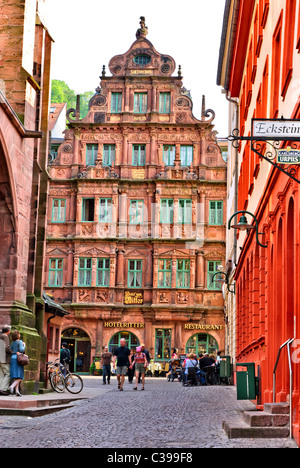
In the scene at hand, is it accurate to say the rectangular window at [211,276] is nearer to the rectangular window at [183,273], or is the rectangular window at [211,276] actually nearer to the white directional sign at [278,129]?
the rectangular window at [183,273]

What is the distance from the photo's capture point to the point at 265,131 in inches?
360

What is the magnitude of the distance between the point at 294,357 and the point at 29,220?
978 cm

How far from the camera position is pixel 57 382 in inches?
822

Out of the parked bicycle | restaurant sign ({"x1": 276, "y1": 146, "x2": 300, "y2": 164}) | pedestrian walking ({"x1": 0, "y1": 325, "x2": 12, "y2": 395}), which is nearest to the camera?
restaurant sign ({"x1": 276, "y1": 146, "x2": 300, "y2": 164})

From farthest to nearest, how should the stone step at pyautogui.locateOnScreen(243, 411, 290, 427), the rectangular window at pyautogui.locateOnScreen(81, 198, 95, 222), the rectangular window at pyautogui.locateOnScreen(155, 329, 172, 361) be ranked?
the rectangular window at pyautogui.locateOnScreen(81, 198, 95, 222) < the rectangular window at pyautogui.locateOnScreen(155, 329, 172, 361) < the stone step at pyautogui.locateOnScreen(243, 411, 290, 427)

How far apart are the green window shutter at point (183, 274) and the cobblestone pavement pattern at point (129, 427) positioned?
87.1 feet

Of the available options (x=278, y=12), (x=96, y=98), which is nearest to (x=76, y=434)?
(x=278, y=12)

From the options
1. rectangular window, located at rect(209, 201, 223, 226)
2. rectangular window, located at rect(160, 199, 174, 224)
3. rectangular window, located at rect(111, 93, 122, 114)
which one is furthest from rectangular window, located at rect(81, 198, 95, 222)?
rectangular window, located at rect(209, 201, 223, 226)

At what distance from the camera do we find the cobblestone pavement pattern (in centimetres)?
955

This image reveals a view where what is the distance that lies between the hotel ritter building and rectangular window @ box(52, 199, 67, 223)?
57 millimetres

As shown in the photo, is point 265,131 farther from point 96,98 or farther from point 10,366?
point 96,98

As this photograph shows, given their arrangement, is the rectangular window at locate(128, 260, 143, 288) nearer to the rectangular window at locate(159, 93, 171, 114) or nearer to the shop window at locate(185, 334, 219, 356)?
the shop window at locate(185, 334, 219, 356)

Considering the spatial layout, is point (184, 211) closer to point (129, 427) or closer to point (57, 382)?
point (57, 382)

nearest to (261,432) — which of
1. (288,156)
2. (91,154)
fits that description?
(288,156)
